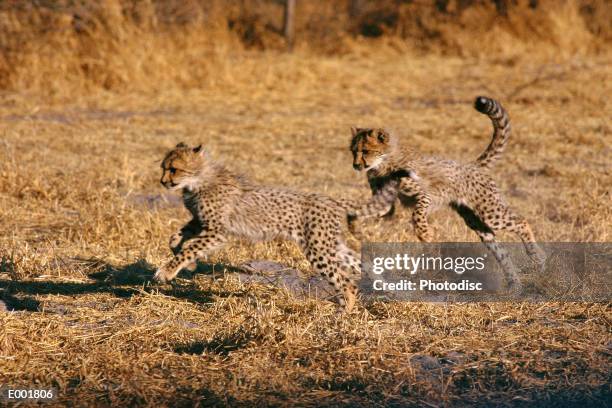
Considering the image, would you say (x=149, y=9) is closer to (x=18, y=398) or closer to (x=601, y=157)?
(x=601, y=157)

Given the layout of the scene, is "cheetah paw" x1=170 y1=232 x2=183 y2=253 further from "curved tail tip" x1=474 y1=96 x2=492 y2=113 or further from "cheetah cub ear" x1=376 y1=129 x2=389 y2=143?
"curved tail tip" x1=474 y1=96 x2=492 y2=113

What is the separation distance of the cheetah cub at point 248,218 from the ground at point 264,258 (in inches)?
9.1

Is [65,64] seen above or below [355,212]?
above

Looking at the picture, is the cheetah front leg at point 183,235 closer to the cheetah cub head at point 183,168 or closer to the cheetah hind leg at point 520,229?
the cheetah cub head at point 183,168

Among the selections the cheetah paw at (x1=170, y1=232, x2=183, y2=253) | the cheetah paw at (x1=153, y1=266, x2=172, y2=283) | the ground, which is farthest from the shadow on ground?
the cheetah paw at (x1=170, y1=232, x2=183, y2=253)

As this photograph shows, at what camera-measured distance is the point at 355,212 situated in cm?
613

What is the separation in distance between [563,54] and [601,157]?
20.6ft

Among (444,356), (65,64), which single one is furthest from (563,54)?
(444,356)

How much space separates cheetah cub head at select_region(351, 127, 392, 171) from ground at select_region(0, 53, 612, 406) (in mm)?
734

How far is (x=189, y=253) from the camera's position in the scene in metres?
5.95

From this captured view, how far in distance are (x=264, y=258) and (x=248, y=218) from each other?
77 cm

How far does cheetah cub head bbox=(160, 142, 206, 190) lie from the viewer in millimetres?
6297

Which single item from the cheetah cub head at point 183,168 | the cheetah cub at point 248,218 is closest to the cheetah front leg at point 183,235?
the cheetah cub at point 248,218

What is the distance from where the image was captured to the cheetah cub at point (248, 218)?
5.93 m
